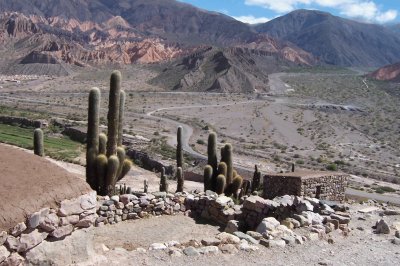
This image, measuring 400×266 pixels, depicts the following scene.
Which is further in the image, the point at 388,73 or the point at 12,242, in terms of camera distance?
the point at 388,73

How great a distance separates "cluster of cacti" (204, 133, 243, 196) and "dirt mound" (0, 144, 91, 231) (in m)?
11.4

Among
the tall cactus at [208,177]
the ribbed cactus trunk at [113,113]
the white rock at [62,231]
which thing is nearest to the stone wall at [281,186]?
the tall cactus at [208,177]

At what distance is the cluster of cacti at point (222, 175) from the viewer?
21625mm

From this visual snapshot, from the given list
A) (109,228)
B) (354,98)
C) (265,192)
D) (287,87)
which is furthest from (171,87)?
(109,228)

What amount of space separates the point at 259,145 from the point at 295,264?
49.7m

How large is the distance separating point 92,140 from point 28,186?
8.01 meters

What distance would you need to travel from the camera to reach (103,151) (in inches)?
727

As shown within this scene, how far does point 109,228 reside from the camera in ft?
46.9

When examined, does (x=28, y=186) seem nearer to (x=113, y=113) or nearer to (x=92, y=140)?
(x=92, y=140)

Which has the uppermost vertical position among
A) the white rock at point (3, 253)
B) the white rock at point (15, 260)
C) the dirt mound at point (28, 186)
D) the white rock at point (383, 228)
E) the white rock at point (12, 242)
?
the dirt mound at point (28, 186)

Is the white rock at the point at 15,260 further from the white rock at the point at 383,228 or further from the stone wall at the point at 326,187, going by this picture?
the stone wall at the point at 326,187

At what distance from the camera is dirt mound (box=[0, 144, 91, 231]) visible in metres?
8.89

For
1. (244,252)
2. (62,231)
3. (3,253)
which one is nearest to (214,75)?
(244,252)

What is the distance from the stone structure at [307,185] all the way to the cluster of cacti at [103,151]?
23.3ft
